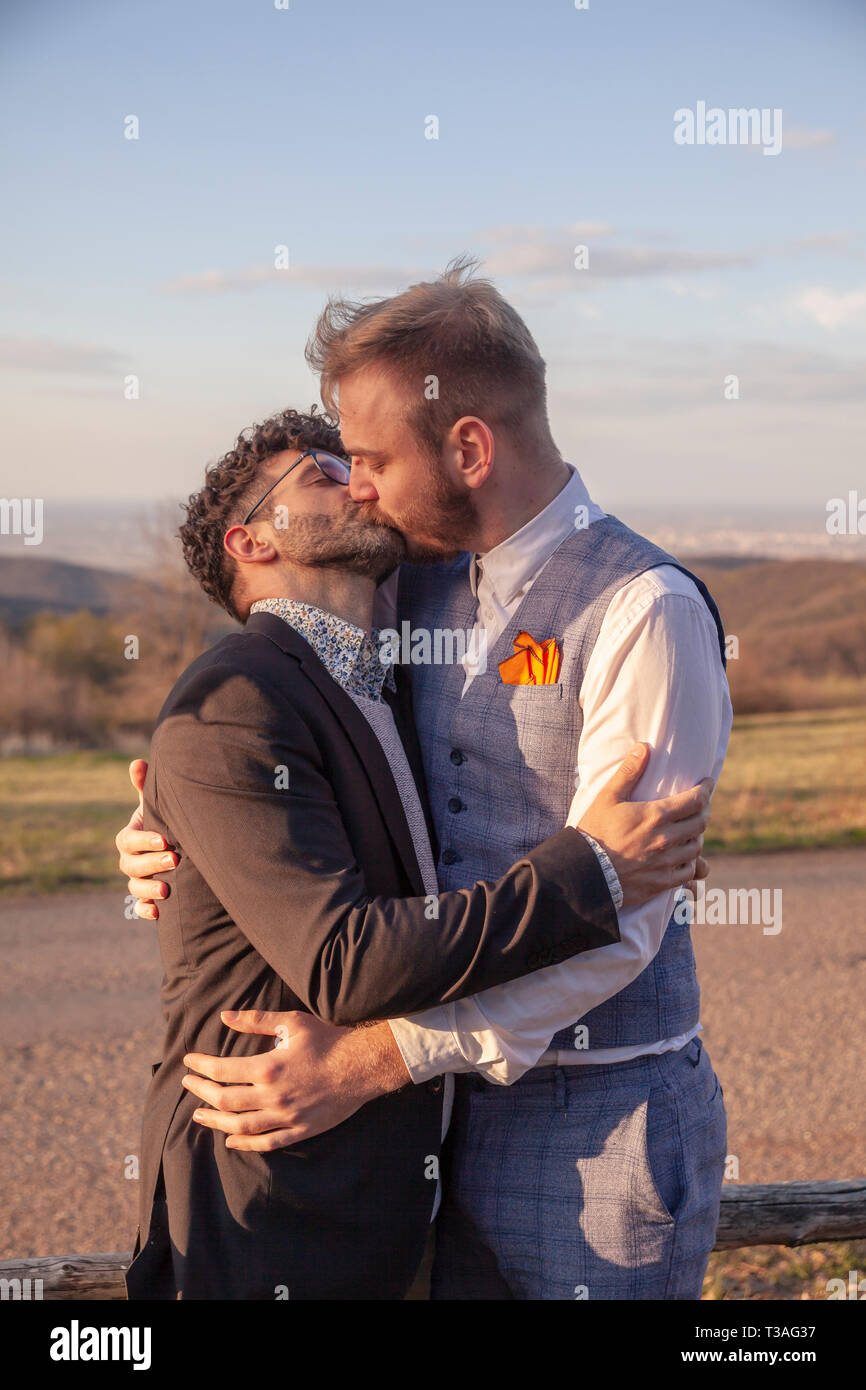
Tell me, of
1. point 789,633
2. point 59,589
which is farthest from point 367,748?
point 59,589

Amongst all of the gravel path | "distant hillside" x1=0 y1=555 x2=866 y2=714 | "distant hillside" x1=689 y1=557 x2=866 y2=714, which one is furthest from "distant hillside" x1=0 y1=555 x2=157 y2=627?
the gravel path

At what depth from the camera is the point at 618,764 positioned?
7.09 feet

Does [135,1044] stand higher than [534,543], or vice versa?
[534,543]

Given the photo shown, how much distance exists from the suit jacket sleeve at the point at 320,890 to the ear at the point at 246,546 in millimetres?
446

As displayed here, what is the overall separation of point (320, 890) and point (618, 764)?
56 cm

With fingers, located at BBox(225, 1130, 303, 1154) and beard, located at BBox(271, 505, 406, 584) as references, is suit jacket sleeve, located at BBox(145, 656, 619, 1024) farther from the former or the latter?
beard, located at BBox(271, 505, 406, 584)

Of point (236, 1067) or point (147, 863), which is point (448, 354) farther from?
point (236, 1067)

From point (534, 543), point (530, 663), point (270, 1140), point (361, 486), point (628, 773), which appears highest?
point (361, 486)

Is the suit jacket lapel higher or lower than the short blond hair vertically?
lower

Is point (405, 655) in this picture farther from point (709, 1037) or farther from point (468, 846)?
point (709, 1037)

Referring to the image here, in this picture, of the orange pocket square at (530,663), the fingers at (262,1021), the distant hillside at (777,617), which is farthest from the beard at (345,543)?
the distant hillside at (777,617)

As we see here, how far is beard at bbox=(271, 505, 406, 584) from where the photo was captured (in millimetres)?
2479

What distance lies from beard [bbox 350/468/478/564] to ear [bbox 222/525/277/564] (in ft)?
0.71
